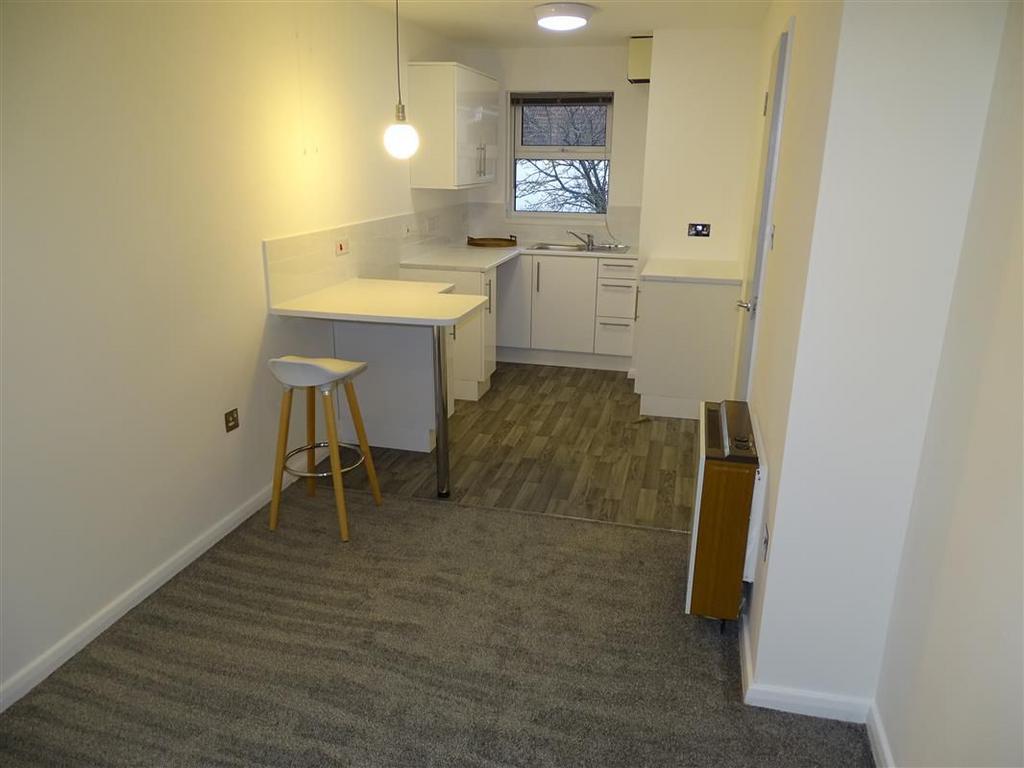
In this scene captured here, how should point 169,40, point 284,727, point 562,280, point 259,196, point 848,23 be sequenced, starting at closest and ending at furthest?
point 848,23, point 284,727, point 169,40, point 259,196, point 562,280

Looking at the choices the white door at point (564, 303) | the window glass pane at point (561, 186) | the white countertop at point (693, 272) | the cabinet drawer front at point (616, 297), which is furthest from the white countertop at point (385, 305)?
the window glass pane at point (561, 186)

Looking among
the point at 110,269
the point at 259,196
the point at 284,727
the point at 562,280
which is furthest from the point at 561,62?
the point at 284,727

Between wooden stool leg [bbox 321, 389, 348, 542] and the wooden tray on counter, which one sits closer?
wooden stool leg [bbox 321, 389, 348, 542]

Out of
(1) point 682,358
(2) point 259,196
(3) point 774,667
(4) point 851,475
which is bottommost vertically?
(3) point 774,667

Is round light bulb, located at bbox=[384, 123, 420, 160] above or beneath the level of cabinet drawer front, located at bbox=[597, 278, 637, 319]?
above

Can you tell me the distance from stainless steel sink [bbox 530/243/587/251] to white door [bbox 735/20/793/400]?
2.35 m

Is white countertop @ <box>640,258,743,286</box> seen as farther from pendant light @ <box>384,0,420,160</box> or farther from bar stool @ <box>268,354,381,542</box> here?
bar stool @ <box>268,354,381,542</box>

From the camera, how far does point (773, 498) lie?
2.07m

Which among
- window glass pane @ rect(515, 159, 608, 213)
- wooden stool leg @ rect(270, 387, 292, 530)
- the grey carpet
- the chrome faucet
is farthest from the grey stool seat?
window glass pane @ rect(515, 159, 608, 213)

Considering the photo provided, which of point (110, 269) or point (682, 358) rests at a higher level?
point (110, 269)

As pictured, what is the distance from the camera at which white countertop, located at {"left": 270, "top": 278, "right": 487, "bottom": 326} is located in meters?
3.10

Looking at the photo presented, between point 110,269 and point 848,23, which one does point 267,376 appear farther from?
point 848,23

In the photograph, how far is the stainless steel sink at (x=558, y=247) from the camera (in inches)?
217

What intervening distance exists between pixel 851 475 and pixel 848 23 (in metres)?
1.11
